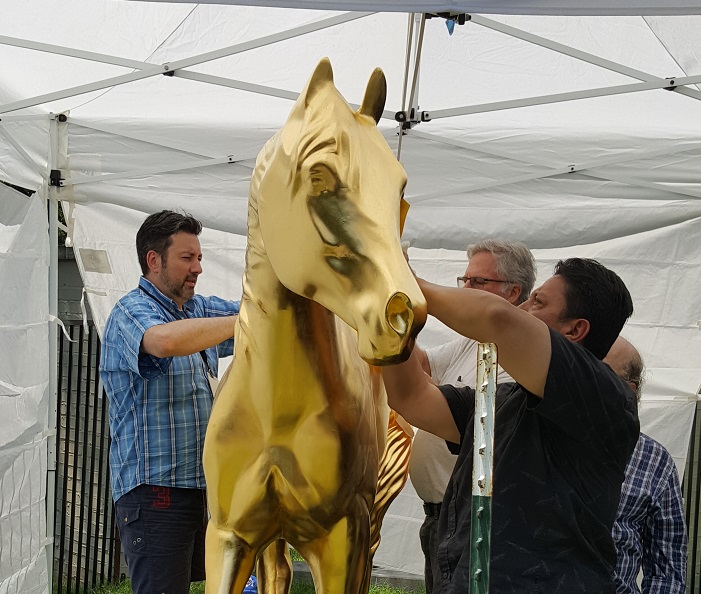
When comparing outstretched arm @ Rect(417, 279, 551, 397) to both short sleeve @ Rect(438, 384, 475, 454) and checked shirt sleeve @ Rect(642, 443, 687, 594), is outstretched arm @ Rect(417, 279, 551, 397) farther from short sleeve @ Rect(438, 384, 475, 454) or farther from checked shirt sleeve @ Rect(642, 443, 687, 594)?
checked shirt sleeve @ Rect(642, 443, 687, 594)

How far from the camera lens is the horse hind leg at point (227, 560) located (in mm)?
1626

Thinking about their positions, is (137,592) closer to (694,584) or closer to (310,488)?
(310,488)

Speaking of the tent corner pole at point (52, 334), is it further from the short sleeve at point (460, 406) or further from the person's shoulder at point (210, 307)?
the short sleeve at point (460, 406)

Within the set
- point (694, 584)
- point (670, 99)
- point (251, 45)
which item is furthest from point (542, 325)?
point (694, 584)

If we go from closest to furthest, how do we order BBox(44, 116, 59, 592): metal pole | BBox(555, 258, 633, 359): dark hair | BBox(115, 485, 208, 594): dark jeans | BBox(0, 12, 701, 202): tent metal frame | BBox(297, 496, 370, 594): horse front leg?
BBox(297, 496, 370, 594): horse front leg
BBox(555, 258, 633, 359): dark hair
BBox(115, 485, 208, 594): dark jeans
BBox(0, 12, 701, 202): tent metal frame
BBox(44, 116, 59, 592): metal pole

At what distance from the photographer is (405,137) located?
161 inches

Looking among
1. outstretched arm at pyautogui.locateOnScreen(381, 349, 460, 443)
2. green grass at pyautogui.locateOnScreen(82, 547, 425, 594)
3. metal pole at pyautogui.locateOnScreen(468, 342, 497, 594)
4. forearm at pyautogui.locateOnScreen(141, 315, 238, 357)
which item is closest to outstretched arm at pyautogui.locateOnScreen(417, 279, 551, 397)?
outstretched arm at pyautogui.locateOnScreen(381, 349, 460, 443)

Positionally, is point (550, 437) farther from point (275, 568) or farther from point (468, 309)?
point (275, 568)

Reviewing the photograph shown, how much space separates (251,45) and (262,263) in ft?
7.65

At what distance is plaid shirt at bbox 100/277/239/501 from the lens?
2783 millimetres

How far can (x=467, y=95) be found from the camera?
4.01 metres

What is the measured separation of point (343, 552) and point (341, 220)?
0.63 m

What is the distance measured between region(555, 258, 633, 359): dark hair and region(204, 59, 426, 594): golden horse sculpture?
0.47 meters

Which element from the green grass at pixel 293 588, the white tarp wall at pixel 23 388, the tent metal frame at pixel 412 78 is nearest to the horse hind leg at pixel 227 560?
the tent metal frame at pixel 412 78
